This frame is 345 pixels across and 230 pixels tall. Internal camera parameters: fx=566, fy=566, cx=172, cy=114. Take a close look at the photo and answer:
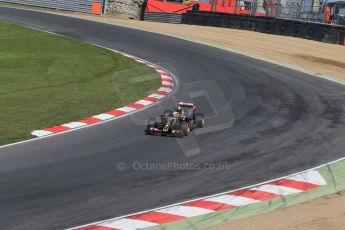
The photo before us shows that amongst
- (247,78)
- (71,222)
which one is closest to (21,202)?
(71,222)

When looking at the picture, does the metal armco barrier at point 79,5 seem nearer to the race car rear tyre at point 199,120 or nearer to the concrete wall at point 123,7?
the concrete wall at point 123,7

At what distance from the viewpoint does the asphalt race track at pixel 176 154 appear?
875 cm

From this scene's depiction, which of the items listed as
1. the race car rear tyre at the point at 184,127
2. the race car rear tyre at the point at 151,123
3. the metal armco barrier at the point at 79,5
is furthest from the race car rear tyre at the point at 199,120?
the metal armco barrier at the point at 79,5

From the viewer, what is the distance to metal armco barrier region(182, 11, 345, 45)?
34500 millimetres

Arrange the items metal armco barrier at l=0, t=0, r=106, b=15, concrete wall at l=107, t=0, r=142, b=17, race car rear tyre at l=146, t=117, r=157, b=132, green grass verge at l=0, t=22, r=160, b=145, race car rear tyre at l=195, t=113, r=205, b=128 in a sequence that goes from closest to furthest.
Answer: race car rear tyre at l=146, t=117, r=157, b=132
race car rear tyre at l=195, t=113, r=205, b=128
green grass verge at l=0, t=22, r=160, b=145
metal armco barrier at l=0, t=0, r=106, b=15
concrete wall at l=107, t=0, r=142, b=17

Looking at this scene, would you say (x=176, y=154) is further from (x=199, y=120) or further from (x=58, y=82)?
(x=58, y=82)

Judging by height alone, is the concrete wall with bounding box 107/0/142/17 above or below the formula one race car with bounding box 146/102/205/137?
above

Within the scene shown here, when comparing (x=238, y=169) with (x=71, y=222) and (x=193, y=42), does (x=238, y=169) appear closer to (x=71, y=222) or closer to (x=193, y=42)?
(x=71, y=222)

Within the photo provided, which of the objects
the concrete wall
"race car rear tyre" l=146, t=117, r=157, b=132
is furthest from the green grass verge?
the concrete wall

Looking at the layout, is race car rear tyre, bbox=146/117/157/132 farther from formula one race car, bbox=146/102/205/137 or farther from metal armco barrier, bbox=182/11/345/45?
metal armco barrier, bbox=182/11/345/45

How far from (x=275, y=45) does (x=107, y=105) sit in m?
18.6

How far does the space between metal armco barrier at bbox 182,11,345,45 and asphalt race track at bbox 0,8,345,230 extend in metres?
14.4

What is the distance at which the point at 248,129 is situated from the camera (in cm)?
1393

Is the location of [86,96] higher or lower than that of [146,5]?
lower
